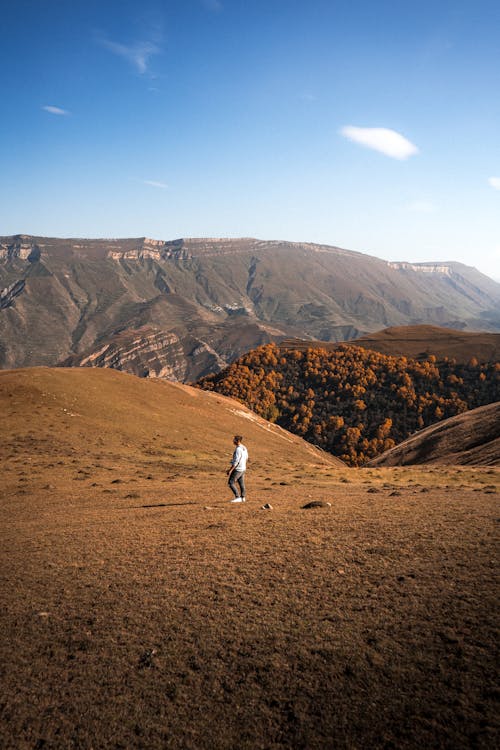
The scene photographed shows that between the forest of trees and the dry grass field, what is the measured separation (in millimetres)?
101753

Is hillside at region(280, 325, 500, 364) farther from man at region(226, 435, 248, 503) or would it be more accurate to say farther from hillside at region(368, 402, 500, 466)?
man at region(226, 435, 248, 503)

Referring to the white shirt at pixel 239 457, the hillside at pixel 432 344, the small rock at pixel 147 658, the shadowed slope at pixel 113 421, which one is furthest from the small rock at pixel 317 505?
the hillside at pixel 432 344

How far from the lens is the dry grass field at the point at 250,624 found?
21.7ft

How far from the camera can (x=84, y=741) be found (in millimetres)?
6516

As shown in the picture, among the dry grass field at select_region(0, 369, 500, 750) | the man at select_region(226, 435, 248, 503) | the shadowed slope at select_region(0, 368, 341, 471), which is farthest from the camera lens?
the shadowed slope at select_region(0, 368, 341, 471)

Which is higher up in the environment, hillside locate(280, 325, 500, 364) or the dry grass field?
hillside locate(280, 325, 500, 364)

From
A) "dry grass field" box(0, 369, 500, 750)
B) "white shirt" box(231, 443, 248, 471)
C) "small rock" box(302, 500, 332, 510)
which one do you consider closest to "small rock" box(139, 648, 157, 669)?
"dry grass field" box(0, 369, 500, 750)

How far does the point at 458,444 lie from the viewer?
156 ft

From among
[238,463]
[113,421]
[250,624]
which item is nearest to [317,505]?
[238,463]

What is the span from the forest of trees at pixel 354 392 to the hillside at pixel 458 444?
56664 mm

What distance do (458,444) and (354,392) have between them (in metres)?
91.7

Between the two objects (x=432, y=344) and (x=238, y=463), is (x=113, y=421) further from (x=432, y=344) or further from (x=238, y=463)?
(x=432, y=344)

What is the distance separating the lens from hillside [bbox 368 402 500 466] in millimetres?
39594

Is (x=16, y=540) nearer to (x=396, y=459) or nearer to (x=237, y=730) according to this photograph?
(x=237, y=730)
